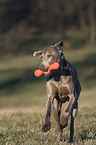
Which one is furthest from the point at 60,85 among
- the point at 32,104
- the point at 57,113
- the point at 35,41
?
the point at 35,41

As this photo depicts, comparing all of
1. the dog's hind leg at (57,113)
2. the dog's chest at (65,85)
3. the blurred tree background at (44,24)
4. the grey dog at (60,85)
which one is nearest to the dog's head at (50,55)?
the grey dog at (60,85)

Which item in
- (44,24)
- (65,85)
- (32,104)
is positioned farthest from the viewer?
(44,24)

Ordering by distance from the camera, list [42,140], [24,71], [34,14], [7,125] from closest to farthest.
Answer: [42,140] → [7,125] → [24,71] → [34,14]

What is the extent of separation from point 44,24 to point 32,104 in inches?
1083

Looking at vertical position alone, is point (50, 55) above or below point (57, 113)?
above

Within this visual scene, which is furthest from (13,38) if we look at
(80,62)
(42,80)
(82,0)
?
(42,80)

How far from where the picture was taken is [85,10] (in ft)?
142

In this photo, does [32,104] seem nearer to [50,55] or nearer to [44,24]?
[50,55]

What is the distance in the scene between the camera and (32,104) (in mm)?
16375

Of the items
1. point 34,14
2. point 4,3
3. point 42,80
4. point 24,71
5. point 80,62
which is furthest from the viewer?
point 34,14

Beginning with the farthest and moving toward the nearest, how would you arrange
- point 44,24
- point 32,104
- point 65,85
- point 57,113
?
point 44,24, point 32,104, point 57,113, point 65,85

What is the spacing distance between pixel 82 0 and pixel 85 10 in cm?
231

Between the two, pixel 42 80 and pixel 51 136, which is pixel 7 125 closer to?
pixel 51 136

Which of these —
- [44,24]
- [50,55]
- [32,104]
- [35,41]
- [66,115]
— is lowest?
[66,115]
